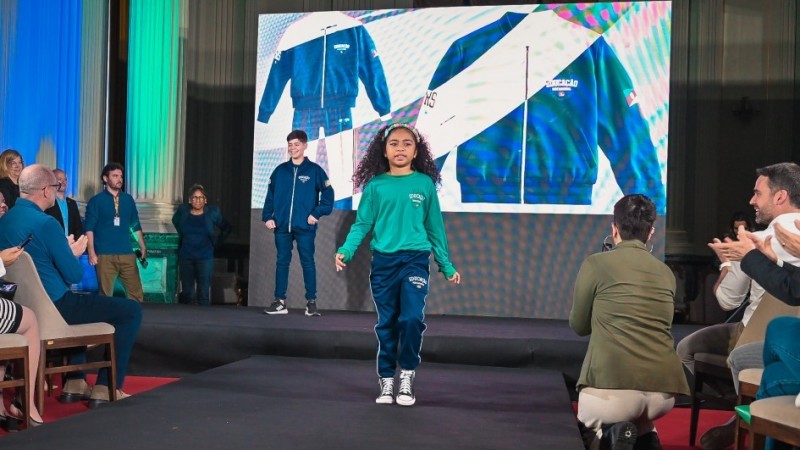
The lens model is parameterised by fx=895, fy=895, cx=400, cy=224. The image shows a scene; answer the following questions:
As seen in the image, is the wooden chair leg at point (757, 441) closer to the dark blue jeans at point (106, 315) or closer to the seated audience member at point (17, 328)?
the seated audience member at point (17, 328)

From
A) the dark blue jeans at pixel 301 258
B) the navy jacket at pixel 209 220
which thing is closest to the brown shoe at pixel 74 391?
the dark blue jeans at pixel 301 258

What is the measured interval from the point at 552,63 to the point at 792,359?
14.4ft

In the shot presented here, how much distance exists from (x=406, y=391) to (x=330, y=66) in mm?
3820

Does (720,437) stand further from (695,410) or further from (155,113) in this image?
(155,113)

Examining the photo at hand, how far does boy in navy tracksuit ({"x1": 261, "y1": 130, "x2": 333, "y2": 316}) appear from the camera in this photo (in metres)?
6.19

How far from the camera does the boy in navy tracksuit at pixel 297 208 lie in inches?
244

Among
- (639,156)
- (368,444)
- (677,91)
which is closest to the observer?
(368,444)

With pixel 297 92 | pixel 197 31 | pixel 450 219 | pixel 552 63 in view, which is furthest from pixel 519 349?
pixel 197 31

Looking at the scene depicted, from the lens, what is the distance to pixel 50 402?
4453 millimetres

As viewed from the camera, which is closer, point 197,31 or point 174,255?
point 174,255

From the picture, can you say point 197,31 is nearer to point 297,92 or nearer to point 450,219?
point 297,92

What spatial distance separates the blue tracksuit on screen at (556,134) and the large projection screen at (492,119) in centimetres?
1

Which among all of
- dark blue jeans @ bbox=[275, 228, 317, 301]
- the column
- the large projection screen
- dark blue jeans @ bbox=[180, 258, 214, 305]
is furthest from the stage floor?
the column

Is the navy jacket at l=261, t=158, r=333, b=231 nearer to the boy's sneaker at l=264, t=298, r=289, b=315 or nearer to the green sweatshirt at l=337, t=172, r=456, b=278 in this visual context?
the boy's sneaker at l=264, t=298, r=289, b=315
